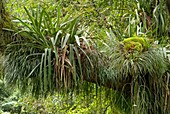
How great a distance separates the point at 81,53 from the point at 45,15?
0.37m

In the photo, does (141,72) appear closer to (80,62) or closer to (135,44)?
(135,44)

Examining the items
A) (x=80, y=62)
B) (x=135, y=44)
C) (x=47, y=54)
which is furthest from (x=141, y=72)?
(x=47, y=54)

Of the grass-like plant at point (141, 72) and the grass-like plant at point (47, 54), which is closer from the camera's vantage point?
the grass-like plant at point (47, 54)

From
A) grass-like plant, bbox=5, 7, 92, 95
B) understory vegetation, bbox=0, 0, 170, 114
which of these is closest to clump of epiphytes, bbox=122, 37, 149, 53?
understory vegetation, bbox=0, 0, 170, 114

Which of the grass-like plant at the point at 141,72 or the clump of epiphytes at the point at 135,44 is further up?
the clump of epiphytes at the point at 135,44

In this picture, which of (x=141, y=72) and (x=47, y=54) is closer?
(x=47, y=54)

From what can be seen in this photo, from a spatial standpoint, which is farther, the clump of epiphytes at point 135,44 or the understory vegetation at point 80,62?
the clump of epiphytes at point 135,44

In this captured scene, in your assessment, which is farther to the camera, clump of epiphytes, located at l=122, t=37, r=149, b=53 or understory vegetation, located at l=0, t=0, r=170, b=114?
clump of epiphytes, located at l=122, t=37, r=149, b=53

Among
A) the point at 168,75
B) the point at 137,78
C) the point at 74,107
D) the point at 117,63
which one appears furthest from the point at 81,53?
the point at 74,107

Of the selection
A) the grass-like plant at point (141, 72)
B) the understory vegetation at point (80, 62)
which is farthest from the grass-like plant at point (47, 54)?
the grass-like plant at point (141, 72)

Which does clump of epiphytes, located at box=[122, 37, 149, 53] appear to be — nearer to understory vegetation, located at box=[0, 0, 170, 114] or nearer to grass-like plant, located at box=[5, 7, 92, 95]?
understory vegetation, located at box=[0, 0, 170, 114]

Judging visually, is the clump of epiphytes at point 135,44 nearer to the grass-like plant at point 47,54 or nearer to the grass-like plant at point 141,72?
the grass-like plant at point 141,72

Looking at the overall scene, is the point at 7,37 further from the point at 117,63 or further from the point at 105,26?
the point at 105,26

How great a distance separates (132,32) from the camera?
2270 millimetres
